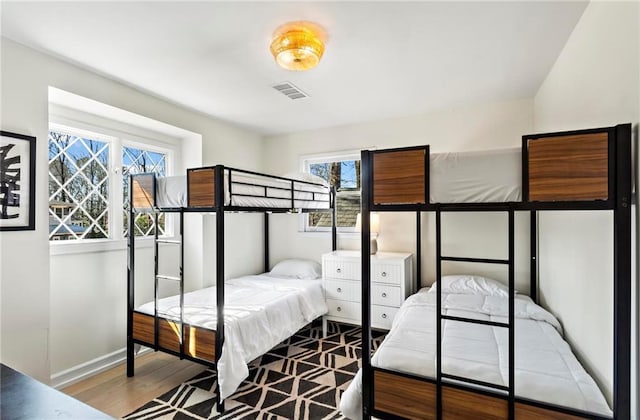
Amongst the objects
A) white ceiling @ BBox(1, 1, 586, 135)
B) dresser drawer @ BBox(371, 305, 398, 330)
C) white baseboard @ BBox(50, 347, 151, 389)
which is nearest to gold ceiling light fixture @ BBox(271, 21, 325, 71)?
white ceiling @ BBox(1, 1, 586, 135)

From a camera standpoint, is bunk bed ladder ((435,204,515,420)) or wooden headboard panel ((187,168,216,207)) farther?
wooden headboard panel ((187,168,216,207))

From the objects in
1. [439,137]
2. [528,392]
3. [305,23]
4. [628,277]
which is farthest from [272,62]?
[528,392]

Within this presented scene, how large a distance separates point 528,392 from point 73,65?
11.6ft

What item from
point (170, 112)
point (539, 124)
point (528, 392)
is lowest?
point (528, 392)

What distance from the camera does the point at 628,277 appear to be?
1237 millimetres

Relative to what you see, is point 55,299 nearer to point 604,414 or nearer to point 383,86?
point 383,86

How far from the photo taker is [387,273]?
10.6ft

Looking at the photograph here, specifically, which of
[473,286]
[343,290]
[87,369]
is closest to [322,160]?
[343,290]

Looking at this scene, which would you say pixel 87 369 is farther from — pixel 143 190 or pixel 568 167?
pixel 568 167

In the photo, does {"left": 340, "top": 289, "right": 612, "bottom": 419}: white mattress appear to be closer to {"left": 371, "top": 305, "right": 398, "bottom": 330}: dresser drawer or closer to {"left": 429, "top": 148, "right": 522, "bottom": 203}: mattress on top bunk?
{"left": 371, "top": 305, "right": 398, "bottom": 330}: dresser drawer

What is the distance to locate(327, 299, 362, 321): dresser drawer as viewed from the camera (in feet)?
11.3

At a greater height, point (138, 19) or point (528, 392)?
point (138, 19)

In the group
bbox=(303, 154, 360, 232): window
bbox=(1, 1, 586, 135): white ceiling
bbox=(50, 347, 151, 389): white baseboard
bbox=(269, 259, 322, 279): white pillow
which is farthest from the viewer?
bbox=(303, 154, 360, 232): window

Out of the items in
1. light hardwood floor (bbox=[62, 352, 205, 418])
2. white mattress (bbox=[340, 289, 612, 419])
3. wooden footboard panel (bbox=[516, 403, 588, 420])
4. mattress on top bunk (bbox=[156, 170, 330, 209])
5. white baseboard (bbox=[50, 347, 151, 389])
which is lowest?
light hardwood floor (bbox=[62, 352, 205, 418])
